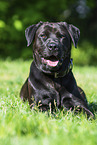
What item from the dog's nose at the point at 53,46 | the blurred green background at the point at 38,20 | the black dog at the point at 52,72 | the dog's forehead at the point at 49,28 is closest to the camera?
the dog's nose at the point at 53,46

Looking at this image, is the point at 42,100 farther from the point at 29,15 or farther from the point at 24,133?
the point at 29,15

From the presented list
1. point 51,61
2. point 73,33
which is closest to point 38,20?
point 73,33

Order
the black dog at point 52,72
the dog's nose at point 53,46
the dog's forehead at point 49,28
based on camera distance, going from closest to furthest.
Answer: the dog's nose at point 53,46
the black dog at point 52,72
the dog's forehead at point 49,28

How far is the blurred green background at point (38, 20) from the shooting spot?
1034 cm

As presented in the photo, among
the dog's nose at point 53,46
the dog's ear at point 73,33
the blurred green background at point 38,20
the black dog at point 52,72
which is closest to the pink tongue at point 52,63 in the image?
the black dog at point 52,72

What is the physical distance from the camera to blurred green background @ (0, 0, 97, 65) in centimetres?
1034

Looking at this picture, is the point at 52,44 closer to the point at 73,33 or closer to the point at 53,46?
the point at 53,46

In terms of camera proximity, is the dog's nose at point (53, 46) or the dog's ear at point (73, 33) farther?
the dog's ear at point (73, 33)

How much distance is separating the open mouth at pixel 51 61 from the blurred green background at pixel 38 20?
6.68 m

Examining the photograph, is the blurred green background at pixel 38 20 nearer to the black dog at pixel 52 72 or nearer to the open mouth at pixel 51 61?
the black dog at pixel 52 72

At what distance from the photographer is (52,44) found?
10.4ft

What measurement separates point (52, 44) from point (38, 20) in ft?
25.5

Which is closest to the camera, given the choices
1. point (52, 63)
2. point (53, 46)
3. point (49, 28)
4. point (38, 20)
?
point (53, 46)

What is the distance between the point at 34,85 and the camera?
3.43 meters
